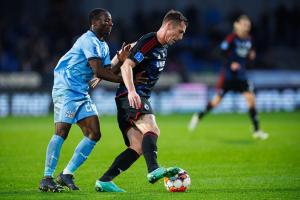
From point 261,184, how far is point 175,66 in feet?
50.3

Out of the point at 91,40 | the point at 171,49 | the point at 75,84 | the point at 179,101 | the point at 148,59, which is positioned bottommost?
the point at 179,101

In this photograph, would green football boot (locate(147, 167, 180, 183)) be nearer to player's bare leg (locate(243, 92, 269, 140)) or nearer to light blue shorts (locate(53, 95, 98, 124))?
light blue shorts (locate(53, 95, 98, 124))

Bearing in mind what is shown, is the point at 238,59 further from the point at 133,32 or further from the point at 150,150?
the point at 133,32

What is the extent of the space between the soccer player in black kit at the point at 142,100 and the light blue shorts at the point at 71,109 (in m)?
0.40

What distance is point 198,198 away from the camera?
7934 mm

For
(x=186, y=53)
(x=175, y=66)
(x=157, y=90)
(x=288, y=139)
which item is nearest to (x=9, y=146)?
(x=288, y=139)

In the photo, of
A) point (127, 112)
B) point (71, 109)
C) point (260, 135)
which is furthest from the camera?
point (260, 135)

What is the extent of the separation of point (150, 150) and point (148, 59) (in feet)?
3.56

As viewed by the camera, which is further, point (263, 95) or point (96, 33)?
point (263, 95)

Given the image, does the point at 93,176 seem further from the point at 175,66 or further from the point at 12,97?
the point at 175,66

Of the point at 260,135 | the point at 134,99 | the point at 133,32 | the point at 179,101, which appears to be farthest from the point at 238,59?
the point at 133,32

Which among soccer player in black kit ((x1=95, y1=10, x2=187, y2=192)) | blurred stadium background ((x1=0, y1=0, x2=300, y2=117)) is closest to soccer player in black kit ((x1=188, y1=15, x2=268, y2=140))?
blurred stadium background ((x1=0, y1=0, x2=300, y2=117))

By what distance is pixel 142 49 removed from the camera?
27.3 ft

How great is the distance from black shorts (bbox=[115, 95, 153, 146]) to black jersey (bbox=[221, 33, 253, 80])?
7951mm
